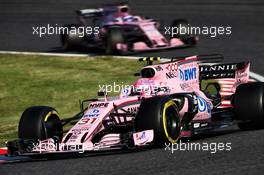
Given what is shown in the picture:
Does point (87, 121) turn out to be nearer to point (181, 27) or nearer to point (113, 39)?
point (113, 39)

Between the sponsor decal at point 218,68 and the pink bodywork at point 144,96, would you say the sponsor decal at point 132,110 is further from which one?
the sponsor decal at point 218,68

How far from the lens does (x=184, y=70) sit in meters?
12.9

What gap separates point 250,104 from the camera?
494 inches

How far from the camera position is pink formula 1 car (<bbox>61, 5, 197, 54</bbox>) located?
73.3 ft

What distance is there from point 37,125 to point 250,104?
3161 mm

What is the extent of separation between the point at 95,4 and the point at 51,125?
61.0 feet

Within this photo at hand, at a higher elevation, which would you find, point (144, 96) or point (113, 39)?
point (113, 39)

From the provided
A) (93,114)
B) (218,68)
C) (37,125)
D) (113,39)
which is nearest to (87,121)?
(93,114)

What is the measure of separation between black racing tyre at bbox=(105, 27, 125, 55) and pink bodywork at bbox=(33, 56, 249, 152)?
864 centimetres

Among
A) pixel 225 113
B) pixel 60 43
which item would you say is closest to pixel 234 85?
pixel 225 113

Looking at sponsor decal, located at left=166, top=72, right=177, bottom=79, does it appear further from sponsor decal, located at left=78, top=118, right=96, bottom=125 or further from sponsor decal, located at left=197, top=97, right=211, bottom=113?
sponsor decal, located at left=78, top=118, right=96, bottom=125

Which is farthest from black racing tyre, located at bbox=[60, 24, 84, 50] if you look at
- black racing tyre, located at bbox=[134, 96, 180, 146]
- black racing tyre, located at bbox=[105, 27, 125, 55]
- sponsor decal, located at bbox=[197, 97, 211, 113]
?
black racing tyre, located at bbox=[134, 96, 180, 146]

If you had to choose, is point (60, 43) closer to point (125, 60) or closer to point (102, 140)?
point (125, 60)

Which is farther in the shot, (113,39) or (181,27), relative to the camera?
(181,27)
